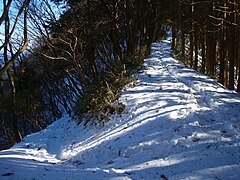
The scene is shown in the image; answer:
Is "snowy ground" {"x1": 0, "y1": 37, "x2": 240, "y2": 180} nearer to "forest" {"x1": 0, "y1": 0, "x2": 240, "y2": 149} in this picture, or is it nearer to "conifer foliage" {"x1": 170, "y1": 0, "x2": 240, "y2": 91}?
"forest" {"x1": 0, "y1": 0, "x2": 240, "y2": 149}

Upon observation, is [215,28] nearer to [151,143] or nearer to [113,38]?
[113,38]

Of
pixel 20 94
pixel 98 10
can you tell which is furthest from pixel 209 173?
pixel 20 94

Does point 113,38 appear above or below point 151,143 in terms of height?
above

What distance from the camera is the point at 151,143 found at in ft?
16.6

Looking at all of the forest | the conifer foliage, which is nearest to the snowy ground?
the forest

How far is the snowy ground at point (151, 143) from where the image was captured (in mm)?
4062

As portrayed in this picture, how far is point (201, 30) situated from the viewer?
14.7 m

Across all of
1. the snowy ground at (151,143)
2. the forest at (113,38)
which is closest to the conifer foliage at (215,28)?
the forest at (113,38)

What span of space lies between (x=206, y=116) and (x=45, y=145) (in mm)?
4760

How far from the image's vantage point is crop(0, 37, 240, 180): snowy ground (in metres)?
4.06

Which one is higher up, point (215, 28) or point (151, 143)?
point (215, 28)

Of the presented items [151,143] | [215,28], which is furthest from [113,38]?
[151,143]

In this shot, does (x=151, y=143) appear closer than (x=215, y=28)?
Yes

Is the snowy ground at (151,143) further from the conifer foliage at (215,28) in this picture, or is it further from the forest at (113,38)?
the conifer foliage at (215,28)
